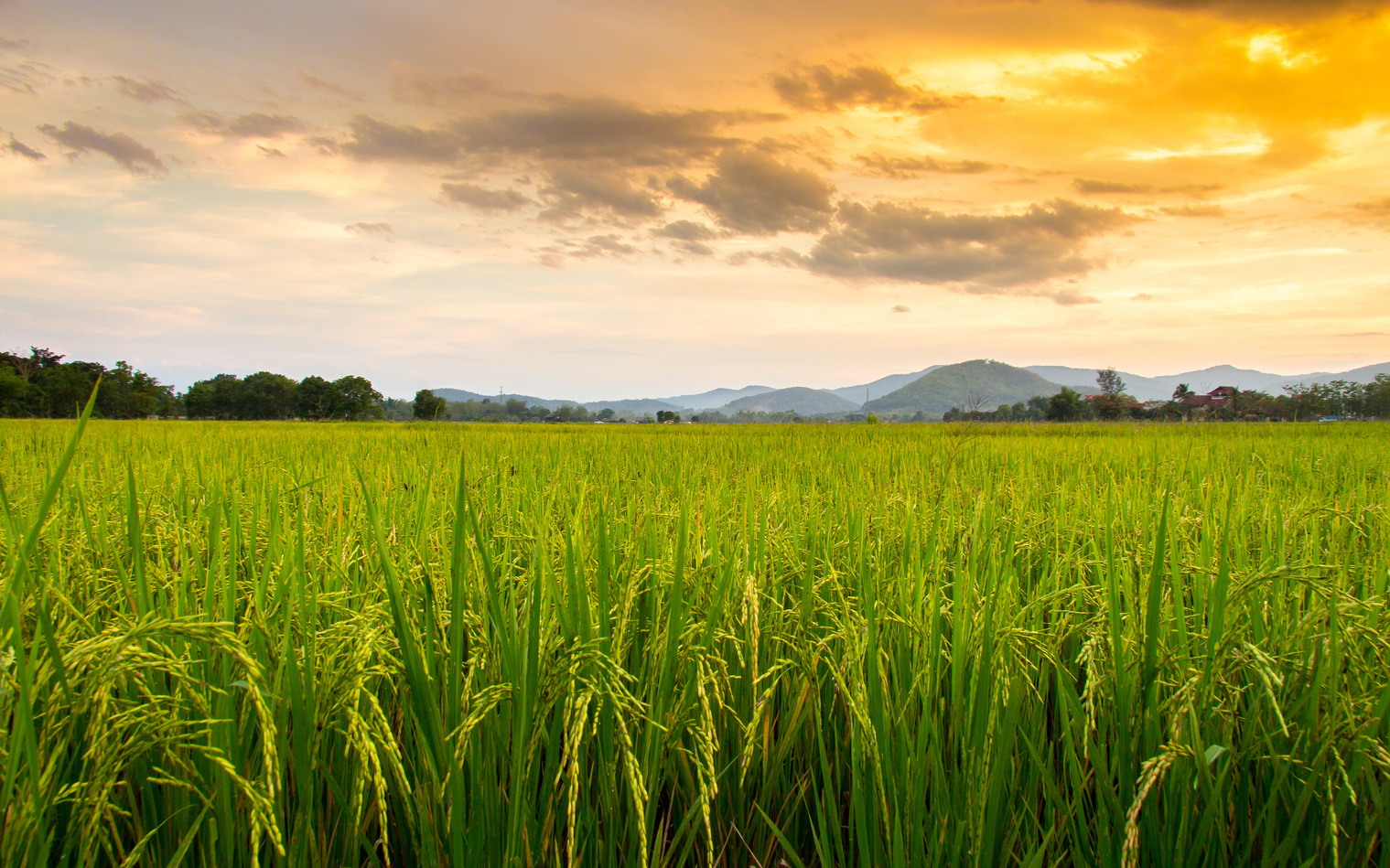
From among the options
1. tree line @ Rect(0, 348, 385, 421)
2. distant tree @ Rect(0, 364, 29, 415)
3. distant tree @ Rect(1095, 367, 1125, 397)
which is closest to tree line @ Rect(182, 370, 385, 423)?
tree line @ Rect(0, 348, 385, 421)

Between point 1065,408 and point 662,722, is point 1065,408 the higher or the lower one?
the higher one

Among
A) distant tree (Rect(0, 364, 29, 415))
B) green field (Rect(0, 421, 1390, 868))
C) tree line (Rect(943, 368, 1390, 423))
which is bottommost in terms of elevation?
green field (Rect(0, 421, 1390, 868))

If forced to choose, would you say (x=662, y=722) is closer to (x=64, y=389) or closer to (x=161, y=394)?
(x=64, y=389)

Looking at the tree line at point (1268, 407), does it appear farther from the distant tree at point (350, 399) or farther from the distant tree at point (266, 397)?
the distant tree at point (266, 397)

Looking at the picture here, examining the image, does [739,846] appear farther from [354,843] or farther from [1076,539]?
[1076,539]

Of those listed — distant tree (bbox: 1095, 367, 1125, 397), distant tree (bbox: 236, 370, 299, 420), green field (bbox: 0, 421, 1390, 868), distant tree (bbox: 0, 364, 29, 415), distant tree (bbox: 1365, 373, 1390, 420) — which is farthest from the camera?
distant tree (bbox: 1095, 367, 1125, 397)

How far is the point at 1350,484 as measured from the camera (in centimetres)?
405

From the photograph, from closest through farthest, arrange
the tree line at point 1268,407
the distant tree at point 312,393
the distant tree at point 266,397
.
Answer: the tree line at point 1268,407
the distant tree at point 312,393
the distant tree at point 266,397

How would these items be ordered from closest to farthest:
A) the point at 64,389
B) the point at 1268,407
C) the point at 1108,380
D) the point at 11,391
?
the point at 1268,407
the point at 11,391
the point at 64,389
the point at 1108,380

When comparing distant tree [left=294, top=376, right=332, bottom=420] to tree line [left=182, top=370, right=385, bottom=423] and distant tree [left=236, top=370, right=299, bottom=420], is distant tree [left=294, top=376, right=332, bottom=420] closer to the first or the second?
tree line [left=182, top=370, right=385, bottom=423]

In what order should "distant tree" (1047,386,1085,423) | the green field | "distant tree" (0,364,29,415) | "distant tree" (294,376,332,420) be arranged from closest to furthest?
the green field
"distant tree" (1047,386,1085,423)
"distant tree" (0,364,29,415)
"distant tree" (294,376,332,420)

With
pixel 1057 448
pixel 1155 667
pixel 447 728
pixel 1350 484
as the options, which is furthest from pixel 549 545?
pixel 1057 448

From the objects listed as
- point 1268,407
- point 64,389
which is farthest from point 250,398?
point 1268,407

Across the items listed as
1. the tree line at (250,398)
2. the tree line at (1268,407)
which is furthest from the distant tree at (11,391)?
the tree line at (1268,407)
